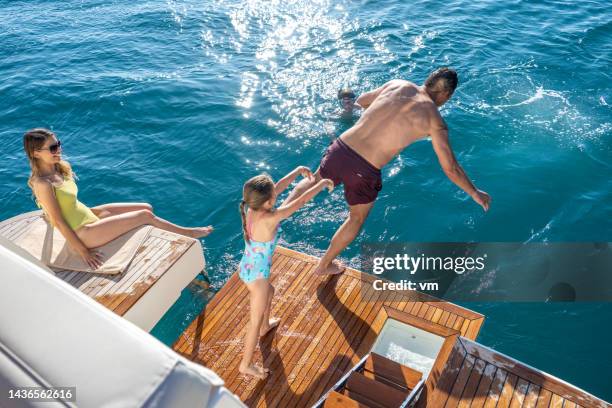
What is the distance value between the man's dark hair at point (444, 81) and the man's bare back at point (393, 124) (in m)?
0.14

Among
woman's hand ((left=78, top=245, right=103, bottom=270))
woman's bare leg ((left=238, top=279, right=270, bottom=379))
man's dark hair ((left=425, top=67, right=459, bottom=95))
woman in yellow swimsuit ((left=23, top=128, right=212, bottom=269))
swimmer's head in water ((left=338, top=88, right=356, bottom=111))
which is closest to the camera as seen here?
woman's bare leg ((left=238, top=279, right=270, bottom=379))

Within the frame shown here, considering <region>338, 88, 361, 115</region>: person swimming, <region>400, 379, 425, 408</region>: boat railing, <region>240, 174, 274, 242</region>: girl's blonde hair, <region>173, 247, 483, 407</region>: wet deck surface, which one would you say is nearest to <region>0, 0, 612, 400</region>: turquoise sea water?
<region>338, 88, 361, 115</region>: person swimming

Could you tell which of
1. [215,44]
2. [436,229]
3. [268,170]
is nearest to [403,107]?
[436,229]

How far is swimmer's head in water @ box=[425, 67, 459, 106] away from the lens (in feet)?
15.6

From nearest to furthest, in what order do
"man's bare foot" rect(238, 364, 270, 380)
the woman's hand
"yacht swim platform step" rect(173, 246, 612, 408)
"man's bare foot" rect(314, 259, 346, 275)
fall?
"yacht swim platform step" rect(173, 246, 612, 408) < "man's bare foot" rect(238, 364, 270, 380) < the woman's hand < "man's bare foot" rect(314, 259, 346, 275)

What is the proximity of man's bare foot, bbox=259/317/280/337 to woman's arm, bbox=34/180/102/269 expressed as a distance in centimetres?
199

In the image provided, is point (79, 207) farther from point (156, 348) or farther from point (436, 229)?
point (436, 229)


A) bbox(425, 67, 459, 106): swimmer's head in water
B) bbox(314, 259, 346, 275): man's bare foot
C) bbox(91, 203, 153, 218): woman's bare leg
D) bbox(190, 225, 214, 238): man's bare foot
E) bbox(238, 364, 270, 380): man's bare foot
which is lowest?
bbox(238, 364, 270, 380): man's bare foot

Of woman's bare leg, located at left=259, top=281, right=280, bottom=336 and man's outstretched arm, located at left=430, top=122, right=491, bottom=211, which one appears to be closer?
man's outstretched arm, located at left=430, top=122, right=491, bottom=211

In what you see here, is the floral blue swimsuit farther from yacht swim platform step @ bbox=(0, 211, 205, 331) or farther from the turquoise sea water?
the turquoise sea water

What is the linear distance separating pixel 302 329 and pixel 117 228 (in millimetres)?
2474

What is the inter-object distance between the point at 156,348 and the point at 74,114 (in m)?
9.54

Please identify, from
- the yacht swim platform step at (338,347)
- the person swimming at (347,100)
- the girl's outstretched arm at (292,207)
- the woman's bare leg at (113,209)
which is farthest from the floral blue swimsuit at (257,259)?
the person swimming at (347,100)

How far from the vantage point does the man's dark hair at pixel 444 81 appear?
474cm
